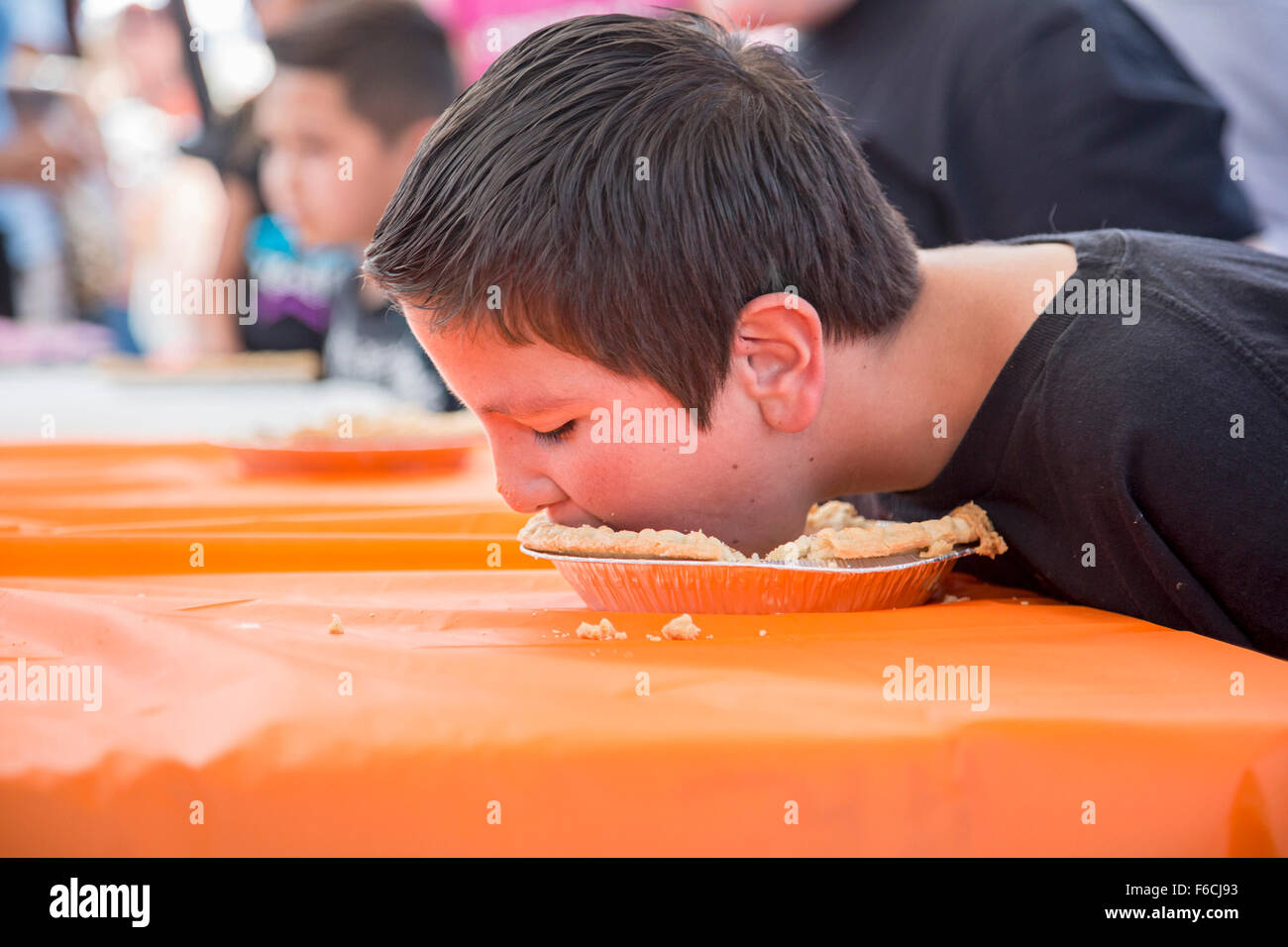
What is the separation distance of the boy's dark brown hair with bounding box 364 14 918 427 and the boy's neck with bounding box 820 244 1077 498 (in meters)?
0.06

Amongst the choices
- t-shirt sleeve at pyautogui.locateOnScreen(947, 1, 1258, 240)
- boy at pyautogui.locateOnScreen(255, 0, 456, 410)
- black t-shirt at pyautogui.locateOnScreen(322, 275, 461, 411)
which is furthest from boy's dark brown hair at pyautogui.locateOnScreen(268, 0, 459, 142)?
t-shirt sleeve at pyautogui.locateOnScreen(947, 1, 1258, 240)

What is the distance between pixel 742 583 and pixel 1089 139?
116cm

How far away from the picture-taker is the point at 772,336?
0.87 meters

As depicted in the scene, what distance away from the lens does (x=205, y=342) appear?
4.15 m

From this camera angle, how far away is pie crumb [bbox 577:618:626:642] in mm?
782

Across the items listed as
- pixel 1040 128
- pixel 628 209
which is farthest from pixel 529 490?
pixel 1040 128

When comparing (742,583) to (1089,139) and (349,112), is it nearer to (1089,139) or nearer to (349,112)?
(1089,139)

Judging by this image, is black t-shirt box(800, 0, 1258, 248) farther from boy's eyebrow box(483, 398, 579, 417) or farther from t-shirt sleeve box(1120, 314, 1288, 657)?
boy's eyebrow box(483, 398, 579, 417)

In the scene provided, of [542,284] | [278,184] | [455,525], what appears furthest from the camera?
[278,184]

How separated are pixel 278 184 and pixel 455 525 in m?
1.67

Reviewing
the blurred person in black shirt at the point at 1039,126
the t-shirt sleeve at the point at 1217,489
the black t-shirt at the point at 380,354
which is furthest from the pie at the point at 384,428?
the t-shirt sleeve at the point at 1217,489

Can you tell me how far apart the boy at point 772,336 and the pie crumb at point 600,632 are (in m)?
0.13
